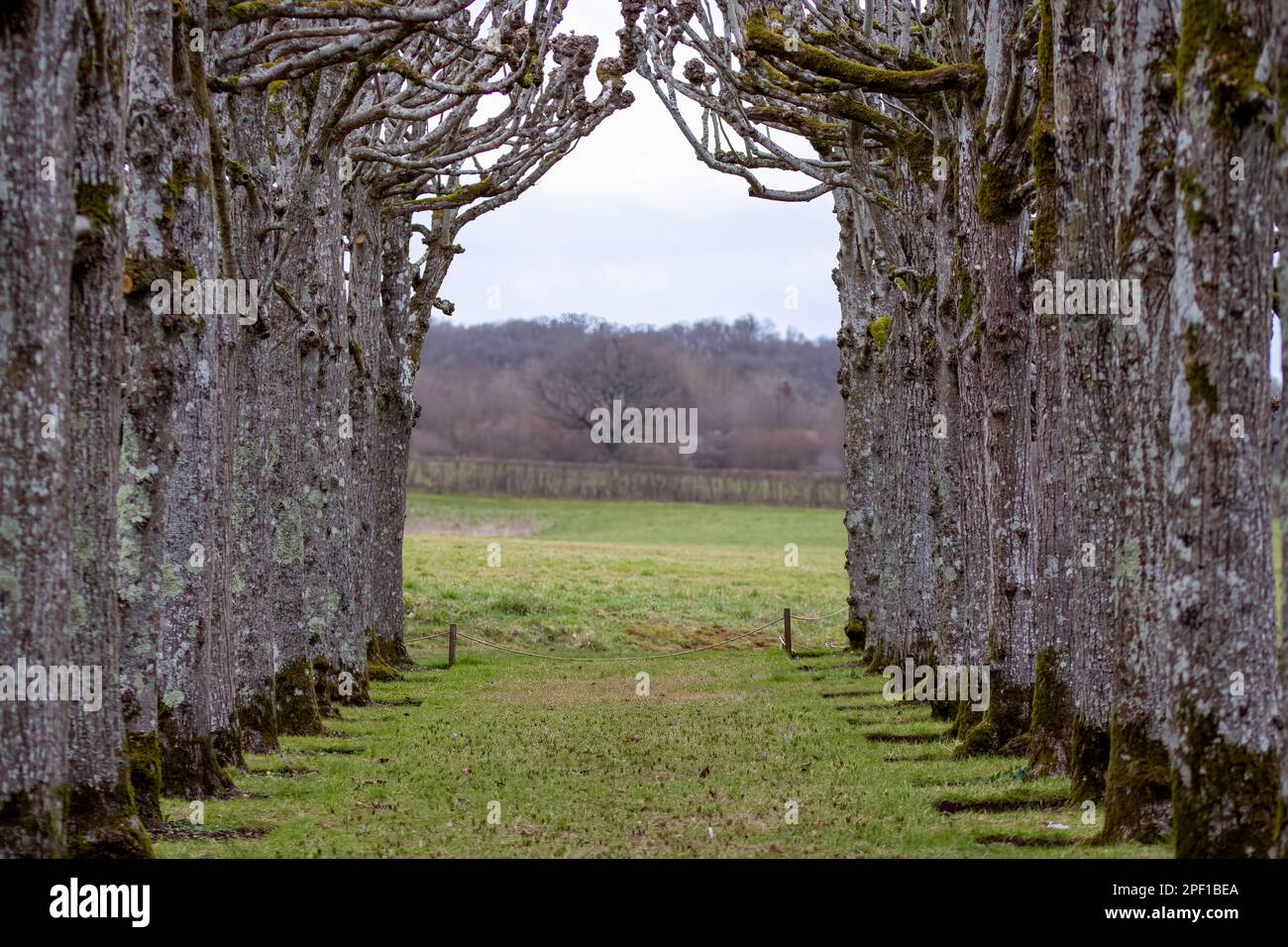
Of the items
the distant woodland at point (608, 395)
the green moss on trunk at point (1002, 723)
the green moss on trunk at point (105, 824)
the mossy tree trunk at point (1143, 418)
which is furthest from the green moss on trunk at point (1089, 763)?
the distant woodland at point (608, 395)

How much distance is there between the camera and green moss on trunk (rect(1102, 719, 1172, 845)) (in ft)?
30.2

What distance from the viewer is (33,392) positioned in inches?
277

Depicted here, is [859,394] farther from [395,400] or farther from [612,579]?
[612,579]

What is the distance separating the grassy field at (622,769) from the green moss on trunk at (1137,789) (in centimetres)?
19

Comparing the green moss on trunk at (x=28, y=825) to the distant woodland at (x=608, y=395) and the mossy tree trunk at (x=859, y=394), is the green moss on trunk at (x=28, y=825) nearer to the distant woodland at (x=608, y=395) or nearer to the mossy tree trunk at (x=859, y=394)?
the mossy tree trunk at (x=859, y=394)

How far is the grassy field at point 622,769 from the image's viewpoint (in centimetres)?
1031

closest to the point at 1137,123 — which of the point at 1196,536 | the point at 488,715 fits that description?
the point at 1196,536

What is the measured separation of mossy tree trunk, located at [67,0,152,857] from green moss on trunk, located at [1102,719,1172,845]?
5.88m

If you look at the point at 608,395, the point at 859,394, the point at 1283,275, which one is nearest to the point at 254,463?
the point at 1283,275

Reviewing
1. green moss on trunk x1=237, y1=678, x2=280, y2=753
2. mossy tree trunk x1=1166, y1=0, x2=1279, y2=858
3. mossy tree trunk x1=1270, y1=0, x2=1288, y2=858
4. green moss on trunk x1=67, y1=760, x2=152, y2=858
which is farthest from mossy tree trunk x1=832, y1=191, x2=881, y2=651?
green moss on trunk x1=67, y1=760, x2=152, y2=858

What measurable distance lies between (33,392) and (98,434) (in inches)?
47.0

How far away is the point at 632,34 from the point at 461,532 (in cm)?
3475

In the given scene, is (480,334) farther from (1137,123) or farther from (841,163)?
(1137,123)
